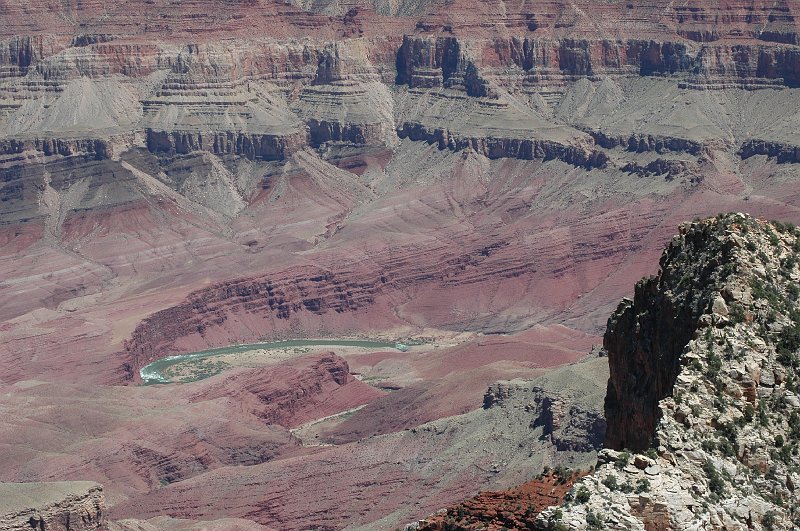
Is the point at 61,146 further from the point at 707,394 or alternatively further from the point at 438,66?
the point at 707,394

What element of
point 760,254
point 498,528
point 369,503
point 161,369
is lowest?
point 161,369

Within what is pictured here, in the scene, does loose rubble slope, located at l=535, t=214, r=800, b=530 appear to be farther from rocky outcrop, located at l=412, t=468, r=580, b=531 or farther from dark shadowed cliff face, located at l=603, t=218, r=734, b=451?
rocky outcrop, located at l=412, t=468, r=580, b=531

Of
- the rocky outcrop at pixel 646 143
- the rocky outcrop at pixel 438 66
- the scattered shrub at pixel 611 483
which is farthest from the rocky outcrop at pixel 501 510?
the rocky outcrop at pixel 438 66

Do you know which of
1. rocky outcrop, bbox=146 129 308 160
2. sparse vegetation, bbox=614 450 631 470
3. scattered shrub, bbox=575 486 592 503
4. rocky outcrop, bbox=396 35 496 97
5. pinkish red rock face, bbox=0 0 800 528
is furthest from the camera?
rocky outcrop, bbox=396 35 496 97

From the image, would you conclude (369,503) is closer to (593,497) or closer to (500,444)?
(500,444)

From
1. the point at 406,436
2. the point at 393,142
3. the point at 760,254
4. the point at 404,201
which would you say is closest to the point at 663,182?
the point at 404,201

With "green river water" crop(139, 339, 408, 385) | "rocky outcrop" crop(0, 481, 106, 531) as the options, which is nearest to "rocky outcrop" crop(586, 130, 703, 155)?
"green river water" crop(139, 339, 408, 385)

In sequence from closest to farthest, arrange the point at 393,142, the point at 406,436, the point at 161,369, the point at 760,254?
1. the point at 760,254
2. the point at 406,436
3. the point at 161,369
4. the point at 393,142
